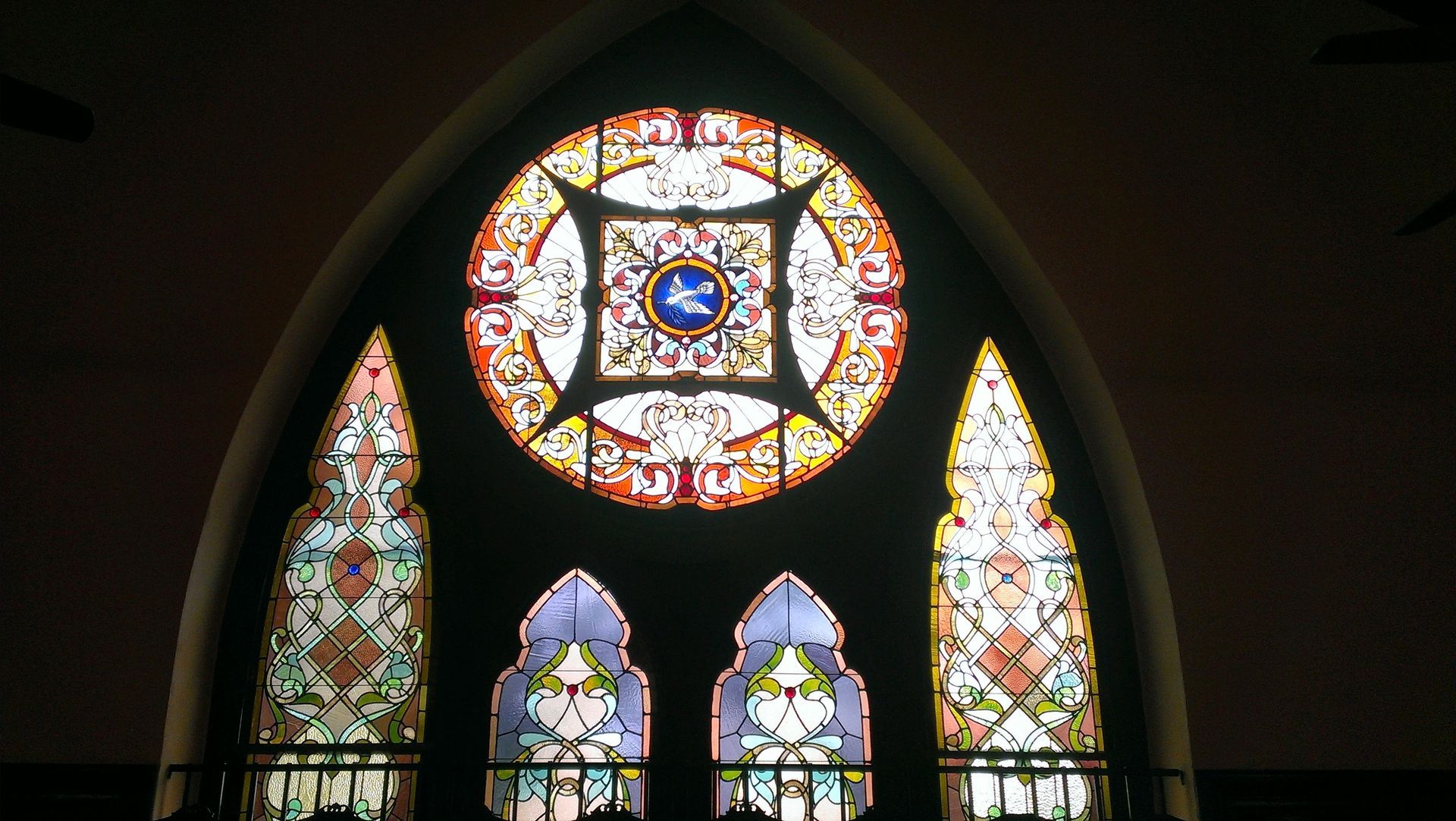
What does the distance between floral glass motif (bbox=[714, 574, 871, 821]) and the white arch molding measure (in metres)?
1.00

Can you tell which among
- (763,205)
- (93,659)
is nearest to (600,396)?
(763,205)

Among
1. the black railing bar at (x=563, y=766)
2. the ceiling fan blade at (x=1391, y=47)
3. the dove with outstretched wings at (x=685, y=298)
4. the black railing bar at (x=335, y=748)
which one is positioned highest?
the ceiling fan blade at (x=1391, y=47)

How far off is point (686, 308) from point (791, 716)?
1487 millimetres

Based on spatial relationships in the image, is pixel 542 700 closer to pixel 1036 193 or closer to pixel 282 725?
pixel 282 725

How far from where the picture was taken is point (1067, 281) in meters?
3.78

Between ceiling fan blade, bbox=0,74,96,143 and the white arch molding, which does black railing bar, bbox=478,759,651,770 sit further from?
ceiling fan blade, bbox=0,74,96,143

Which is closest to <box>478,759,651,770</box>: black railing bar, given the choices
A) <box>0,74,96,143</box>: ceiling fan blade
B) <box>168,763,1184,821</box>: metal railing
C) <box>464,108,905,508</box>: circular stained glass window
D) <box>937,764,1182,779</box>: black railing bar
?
<box>168,763,1184,821</box>: metal railing

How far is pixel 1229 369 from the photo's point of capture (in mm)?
3691

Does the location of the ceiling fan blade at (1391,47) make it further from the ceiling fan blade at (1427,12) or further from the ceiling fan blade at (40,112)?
the ceiling fan blade at (40,112)

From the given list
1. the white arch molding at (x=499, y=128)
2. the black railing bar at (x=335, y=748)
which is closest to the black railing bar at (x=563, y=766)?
the black railing bar at (x=335, y=748)

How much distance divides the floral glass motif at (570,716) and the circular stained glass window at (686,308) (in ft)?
1.47

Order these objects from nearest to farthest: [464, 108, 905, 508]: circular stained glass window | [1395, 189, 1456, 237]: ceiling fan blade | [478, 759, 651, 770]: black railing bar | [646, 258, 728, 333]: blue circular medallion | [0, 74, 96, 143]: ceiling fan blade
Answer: [0, 74, 96, 143]: ceiling fan blade < [1395, 189, 1456, 237]: ceiling fan blade < [478, 759, 651, 770]: black railing bar < [464, 108, 905, 508]: circular stained glass window < [646, 258, 728, 333]: blue circular medallion

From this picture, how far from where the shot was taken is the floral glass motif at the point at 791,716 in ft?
11.7

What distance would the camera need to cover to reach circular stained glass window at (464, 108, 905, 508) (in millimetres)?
3934
